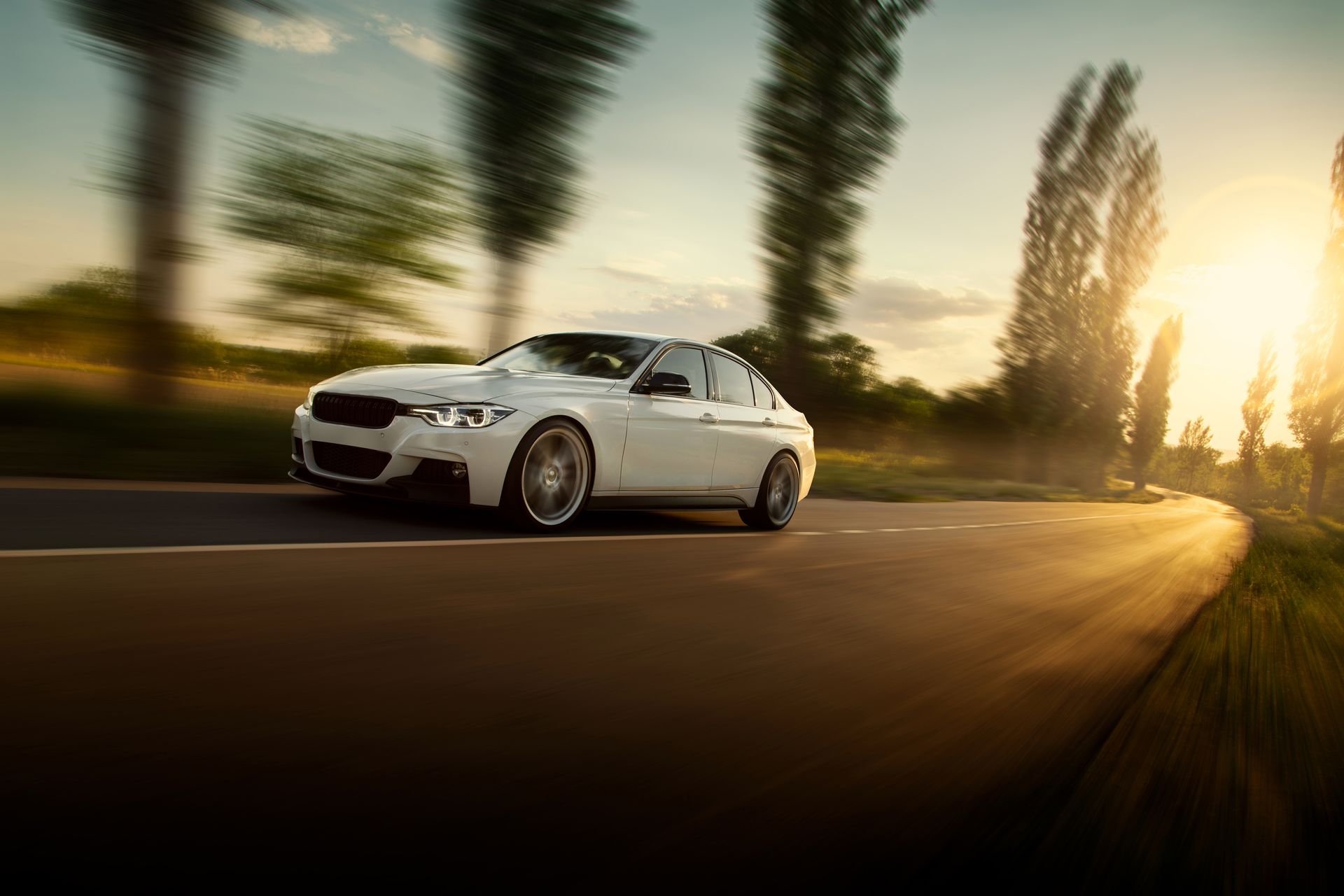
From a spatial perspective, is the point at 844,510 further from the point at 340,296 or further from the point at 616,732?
the point at 616,732

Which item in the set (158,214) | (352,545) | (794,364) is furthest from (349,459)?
(794,364)

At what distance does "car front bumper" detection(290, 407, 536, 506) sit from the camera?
6.17 meters

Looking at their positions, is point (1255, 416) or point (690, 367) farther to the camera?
point (1255, 416)

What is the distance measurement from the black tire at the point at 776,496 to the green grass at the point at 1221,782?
172 inches

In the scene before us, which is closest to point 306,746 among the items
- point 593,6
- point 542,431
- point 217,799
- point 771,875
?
point 217,799

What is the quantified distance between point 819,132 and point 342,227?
38.4ft

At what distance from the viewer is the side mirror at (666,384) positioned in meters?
7.37

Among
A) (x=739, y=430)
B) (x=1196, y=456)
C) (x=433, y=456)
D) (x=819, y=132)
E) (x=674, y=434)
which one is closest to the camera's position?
(x=433, y=456)

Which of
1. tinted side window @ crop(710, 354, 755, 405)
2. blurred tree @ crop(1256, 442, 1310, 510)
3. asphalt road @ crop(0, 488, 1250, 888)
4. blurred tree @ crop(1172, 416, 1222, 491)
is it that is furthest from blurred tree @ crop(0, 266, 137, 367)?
blurred tree @ crop(1172, 416, 1222, 491)

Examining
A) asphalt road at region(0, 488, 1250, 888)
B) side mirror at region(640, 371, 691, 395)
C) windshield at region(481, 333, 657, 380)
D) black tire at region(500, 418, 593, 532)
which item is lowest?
asphalt road at region(0, 488, 1250, 888)

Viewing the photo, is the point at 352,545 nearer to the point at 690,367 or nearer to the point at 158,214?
the point at 690,367

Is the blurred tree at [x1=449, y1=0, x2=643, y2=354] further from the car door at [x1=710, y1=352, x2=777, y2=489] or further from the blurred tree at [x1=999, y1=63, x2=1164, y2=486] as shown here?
the blurred tree at [x1=999, y1=63, x2=1164, y2=486]

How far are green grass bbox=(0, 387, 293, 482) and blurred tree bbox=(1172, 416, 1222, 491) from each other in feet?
406

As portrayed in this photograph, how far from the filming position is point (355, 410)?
252 inches
